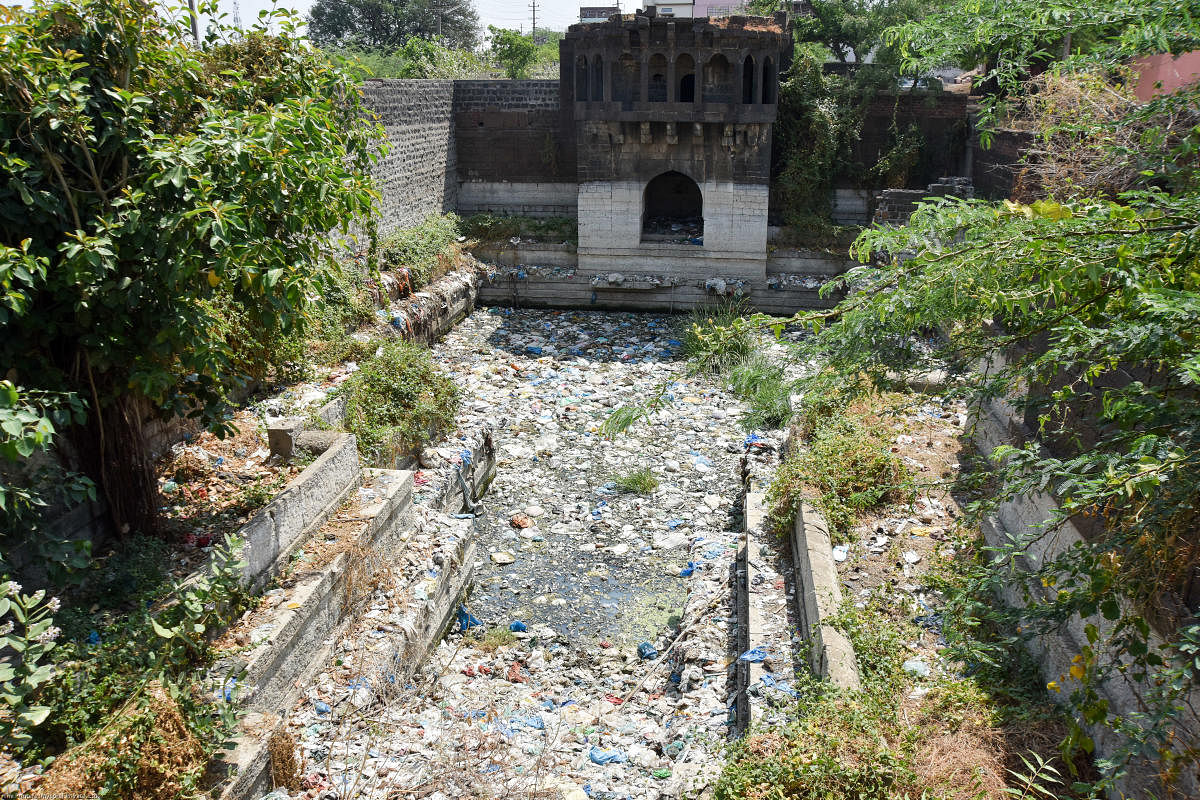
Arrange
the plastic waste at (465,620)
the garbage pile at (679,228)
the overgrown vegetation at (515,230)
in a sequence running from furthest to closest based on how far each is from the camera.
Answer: the overgrown vegetation at (515,230), the garbage pile at (679,228), the plastic waste at (465,620)

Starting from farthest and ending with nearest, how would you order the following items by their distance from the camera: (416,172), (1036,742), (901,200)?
(416,172) < (901,200) < (1036,742)

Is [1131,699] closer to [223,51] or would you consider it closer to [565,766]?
[565,766]

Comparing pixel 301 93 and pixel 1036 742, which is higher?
pixel 301 93

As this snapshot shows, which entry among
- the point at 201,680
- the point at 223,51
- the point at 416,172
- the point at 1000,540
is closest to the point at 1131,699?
the point at 1000,540

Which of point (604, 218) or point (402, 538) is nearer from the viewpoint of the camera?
point (402, 538)

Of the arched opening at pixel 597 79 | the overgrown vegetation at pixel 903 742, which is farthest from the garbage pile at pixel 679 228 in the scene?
the overgrown vegetation at pixel 903 742

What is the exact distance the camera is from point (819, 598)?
4875mm

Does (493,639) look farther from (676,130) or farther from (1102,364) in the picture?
(676,130)

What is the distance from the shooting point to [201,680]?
3918 millimetres

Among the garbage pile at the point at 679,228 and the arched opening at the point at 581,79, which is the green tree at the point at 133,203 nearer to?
the arched opening at the point at 581,79

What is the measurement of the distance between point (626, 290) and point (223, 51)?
8149 mm

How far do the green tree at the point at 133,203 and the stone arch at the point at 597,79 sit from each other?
30.6ft

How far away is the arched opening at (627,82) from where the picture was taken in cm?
1294

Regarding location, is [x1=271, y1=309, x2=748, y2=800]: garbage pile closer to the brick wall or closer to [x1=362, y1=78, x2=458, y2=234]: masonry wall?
[x1=362, y1=78, x2=458, y2=234]: masonry wall
